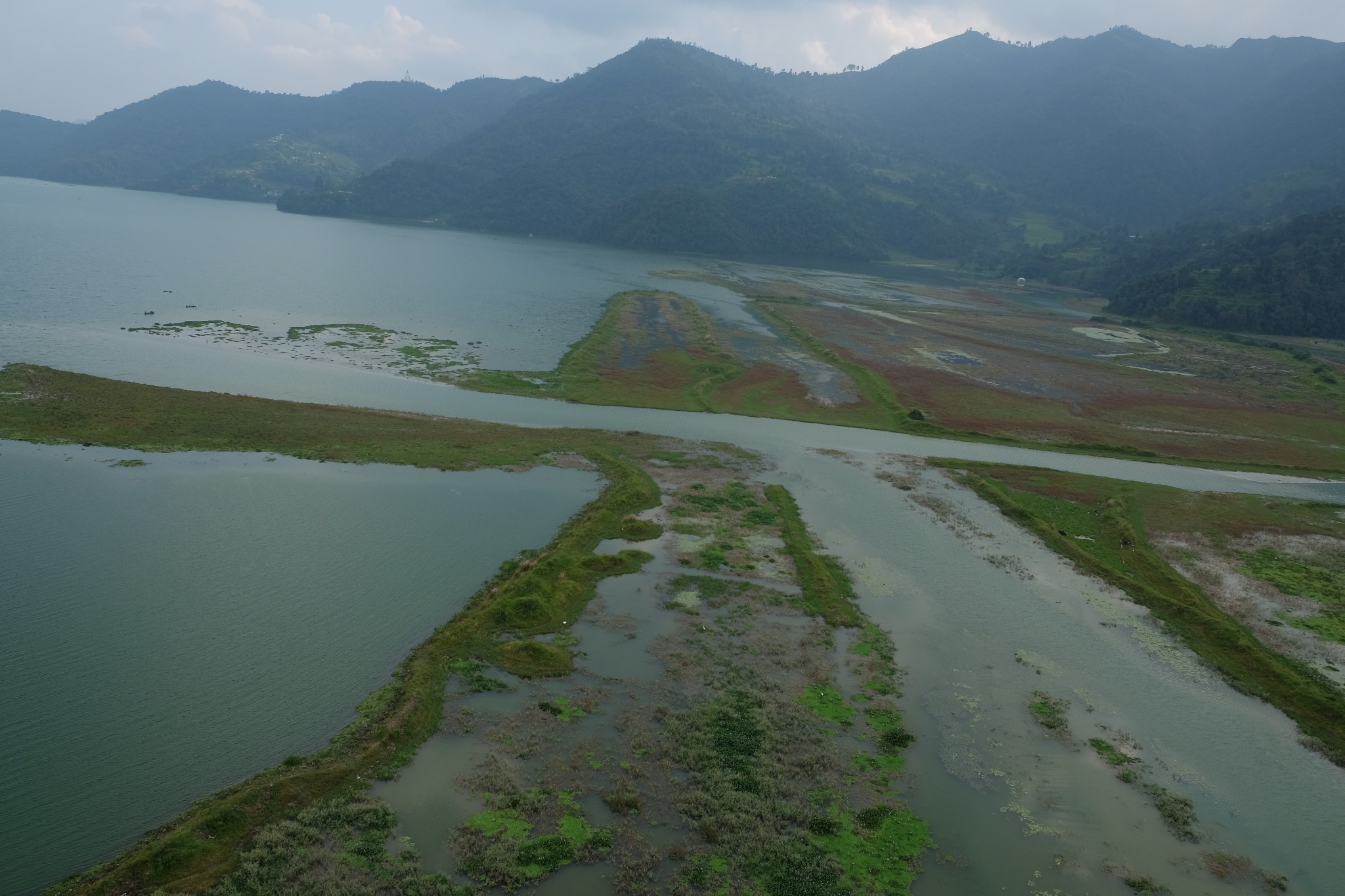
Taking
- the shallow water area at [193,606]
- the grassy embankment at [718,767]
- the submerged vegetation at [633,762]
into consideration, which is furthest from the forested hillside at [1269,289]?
the grassy embankment at [718,767]

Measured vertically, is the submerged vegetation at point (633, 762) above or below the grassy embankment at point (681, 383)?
below

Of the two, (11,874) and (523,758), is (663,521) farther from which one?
(11,874)

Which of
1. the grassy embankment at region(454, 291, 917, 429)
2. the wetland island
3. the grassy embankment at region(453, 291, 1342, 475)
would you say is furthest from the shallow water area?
the grassy embankment at region(453, 291, 1342, 475)

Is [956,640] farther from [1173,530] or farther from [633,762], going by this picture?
[1173,530]

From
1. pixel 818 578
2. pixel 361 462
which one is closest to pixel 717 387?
pixel 361 462

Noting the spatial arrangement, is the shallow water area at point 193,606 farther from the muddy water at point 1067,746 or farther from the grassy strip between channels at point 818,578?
the muddy water at point 1067,746

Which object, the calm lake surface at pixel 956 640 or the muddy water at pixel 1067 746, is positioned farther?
the calm lake surface at pixel 956 640

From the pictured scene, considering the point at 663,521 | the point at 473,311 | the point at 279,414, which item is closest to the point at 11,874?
the point at 663,521

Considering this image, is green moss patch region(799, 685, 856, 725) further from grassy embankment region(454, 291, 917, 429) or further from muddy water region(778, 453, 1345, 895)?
grassy embankment region(454, 291, 917, 429)
